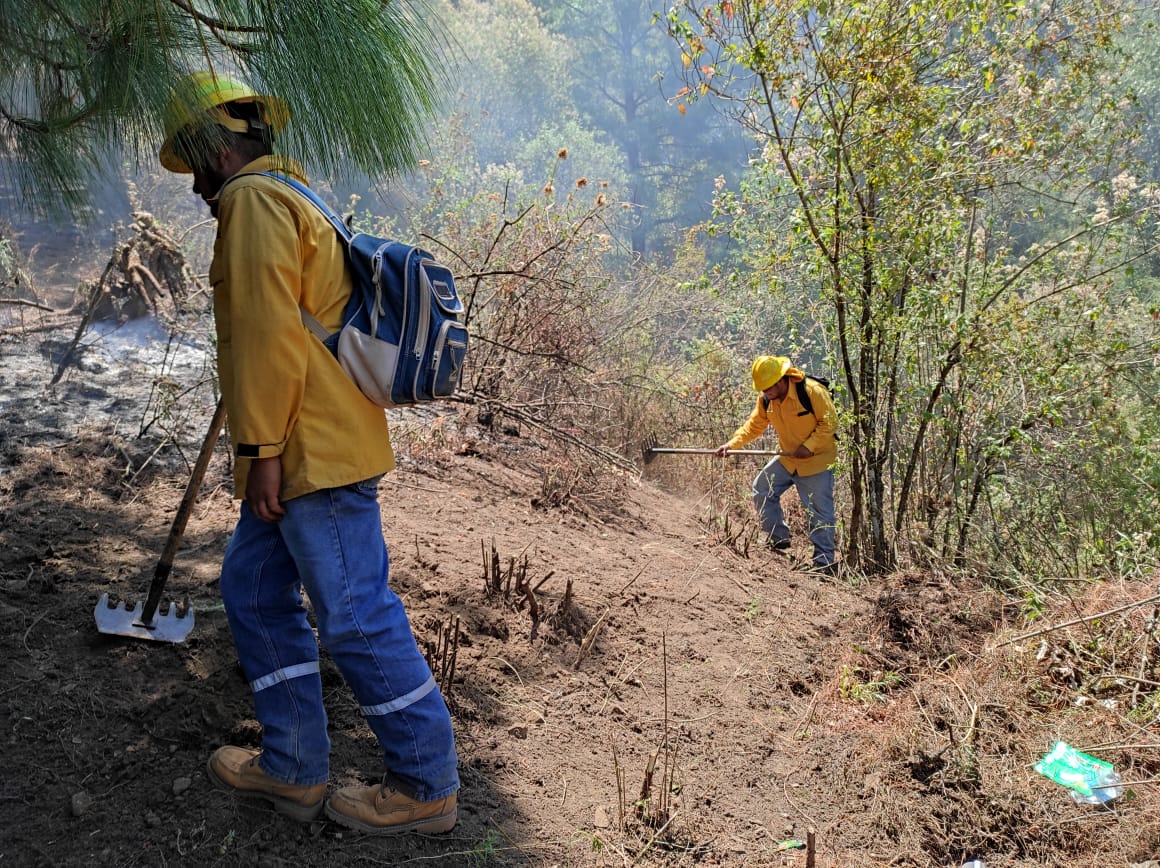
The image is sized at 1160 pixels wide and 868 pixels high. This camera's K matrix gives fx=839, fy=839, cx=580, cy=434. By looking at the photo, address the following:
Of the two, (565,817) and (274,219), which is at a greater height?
(274,219)

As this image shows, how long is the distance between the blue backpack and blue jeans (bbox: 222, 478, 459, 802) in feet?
0.86

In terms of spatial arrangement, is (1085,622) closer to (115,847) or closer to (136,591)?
(115,847)

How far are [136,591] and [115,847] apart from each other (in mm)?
1250

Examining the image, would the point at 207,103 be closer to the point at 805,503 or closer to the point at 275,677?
the point at 275,677

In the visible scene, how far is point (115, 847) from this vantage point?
6.36ft

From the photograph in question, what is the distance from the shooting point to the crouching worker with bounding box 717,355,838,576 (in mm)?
6137

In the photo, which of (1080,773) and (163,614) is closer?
(1080,773)

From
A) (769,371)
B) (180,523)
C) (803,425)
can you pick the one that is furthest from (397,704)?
(803,425)

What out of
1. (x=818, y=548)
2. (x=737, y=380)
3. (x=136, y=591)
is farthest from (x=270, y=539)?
(x=737, y=380)

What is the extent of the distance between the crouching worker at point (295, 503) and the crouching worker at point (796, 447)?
4.40 m

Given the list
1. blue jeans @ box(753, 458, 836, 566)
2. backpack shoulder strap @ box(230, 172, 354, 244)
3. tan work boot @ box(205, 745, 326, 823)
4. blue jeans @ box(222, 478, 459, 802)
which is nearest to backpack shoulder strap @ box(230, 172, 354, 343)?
backpack shoulder strap @ box(230, 172, 354, 244)

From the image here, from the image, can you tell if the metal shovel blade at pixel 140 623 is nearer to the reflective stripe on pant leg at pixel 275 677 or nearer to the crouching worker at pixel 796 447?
the reflective stripe on pant leg at pixel 275 677

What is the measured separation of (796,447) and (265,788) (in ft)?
16.4

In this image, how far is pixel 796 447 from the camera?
636 cm
